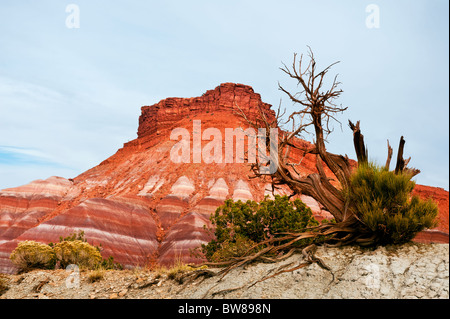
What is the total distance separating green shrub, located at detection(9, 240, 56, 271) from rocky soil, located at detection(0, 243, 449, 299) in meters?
4.19

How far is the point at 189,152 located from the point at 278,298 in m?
72.8

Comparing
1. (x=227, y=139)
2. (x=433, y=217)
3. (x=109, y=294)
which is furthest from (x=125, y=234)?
(x=433, y=217)

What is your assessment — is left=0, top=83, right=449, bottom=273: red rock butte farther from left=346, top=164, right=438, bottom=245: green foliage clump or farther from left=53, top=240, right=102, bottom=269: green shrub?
left=346, top=164, right=438, bottom=245: green foliage clump

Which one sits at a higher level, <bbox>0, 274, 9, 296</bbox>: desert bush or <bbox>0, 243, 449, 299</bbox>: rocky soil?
<bbox>0, 243, 449, 299</bbox>: rocky soil

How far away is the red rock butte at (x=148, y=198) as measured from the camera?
48.5m

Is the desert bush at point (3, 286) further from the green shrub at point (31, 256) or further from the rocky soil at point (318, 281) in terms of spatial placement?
the green shrub at point (31, 256)

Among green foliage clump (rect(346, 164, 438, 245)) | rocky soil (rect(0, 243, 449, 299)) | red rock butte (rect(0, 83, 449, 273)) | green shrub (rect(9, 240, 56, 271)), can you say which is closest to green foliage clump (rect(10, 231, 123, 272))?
green shrub (rect(9, 240, 56, 271))

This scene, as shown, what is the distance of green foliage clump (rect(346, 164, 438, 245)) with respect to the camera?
747 centimetres

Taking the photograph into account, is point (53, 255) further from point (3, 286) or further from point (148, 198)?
point (148, 198)

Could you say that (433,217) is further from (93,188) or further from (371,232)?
(93,188)

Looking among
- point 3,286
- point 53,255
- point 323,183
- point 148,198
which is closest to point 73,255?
point 53,255

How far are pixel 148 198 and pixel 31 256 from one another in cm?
5158

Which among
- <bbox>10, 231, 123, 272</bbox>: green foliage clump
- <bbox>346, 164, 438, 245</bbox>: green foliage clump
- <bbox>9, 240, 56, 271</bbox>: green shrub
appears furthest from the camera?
<bbox>10, 231, 123, 272</bbox>: green foliage clump

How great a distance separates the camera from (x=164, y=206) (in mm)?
61812
